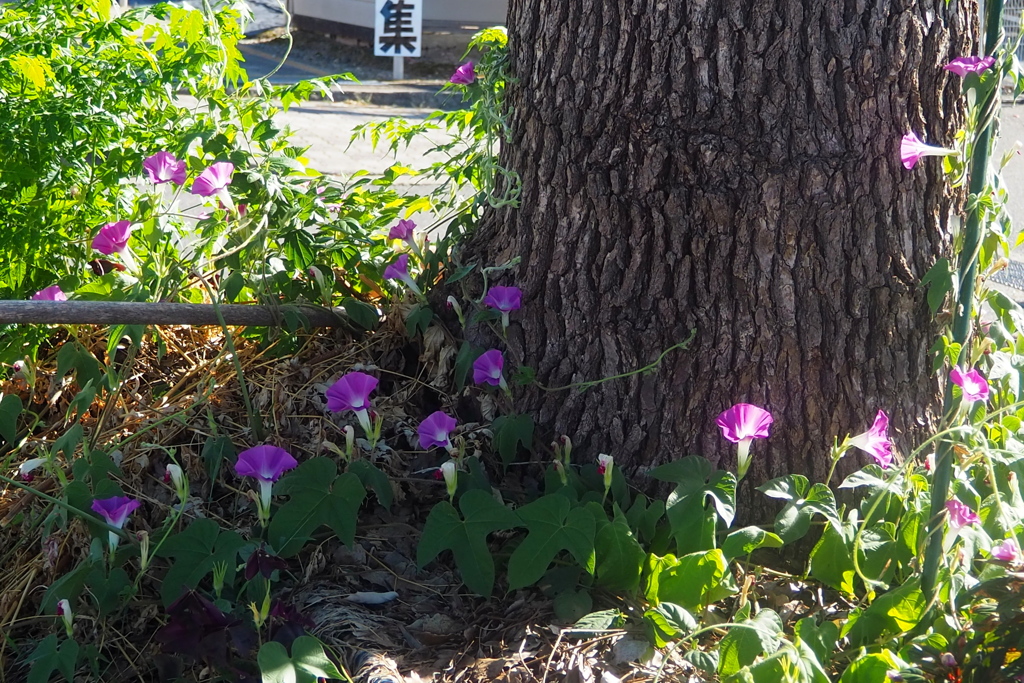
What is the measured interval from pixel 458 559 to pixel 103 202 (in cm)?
131

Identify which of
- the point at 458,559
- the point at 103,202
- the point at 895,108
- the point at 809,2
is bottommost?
the point at 458,559

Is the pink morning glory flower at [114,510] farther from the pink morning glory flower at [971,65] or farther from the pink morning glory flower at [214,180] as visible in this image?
the pink morning glory flower at [971,65]

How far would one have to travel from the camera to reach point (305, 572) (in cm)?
173

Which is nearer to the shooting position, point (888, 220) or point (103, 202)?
point (888, 220)

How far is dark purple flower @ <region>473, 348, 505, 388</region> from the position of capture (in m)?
1.92

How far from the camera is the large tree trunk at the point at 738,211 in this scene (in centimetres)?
168

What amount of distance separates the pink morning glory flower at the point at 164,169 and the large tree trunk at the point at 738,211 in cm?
80

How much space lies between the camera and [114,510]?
1.66 meters

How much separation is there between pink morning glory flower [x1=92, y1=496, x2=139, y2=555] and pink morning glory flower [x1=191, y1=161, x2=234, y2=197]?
0.73 meters

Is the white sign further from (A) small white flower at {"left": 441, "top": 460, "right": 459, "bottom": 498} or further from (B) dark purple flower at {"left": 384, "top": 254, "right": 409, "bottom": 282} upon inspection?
(A) small white flower at {"left": 441, "top": 460, "right": 459, "bottom": 498}

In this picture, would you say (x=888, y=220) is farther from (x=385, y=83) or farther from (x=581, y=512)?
(x=385, y=83)

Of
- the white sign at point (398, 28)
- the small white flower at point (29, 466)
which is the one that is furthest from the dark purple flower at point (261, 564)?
the white sign at point (398, 28)

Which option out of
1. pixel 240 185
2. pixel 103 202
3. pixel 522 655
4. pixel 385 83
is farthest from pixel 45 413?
pixel 385 83

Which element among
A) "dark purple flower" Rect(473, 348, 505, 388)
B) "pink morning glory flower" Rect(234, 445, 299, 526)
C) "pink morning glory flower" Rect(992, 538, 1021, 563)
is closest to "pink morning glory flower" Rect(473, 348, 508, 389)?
"dark purple flower" Rect(473, 348, 505, 388)
